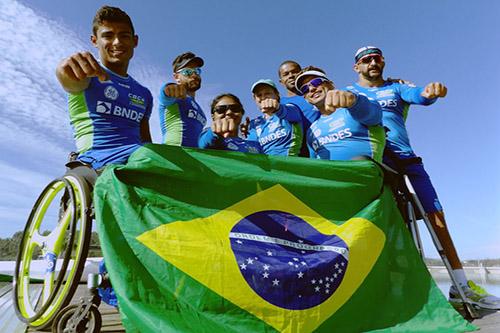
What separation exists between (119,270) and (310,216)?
1140 mm

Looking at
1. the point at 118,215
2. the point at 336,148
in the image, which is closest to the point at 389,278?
the point at 336,148

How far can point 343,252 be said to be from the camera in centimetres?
201

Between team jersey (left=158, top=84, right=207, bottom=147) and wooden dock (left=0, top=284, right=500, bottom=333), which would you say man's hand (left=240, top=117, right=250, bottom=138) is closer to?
team jersey (left=158, top=84, right=207, bottom=147)

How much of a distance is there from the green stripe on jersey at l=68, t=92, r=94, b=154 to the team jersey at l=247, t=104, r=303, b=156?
5.46 feet

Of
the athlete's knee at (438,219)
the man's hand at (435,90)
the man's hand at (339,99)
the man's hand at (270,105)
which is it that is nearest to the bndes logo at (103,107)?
the man's hand at (270,105)

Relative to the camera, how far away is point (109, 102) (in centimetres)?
236

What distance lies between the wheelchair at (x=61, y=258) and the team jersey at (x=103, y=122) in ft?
0.44

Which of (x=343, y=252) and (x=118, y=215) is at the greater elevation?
(x=118, y=215)

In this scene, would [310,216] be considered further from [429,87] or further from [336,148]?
[429,87]

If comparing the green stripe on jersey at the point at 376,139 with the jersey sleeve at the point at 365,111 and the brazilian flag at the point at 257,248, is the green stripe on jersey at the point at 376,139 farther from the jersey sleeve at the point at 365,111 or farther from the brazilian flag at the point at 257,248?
the brazilian flag at the point at 257,248

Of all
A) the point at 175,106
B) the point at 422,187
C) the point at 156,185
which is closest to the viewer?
the point at 156,185

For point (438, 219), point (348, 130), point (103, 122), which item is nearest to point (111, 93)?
point (103, 122)

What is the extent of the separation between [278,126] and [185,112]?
97 cm

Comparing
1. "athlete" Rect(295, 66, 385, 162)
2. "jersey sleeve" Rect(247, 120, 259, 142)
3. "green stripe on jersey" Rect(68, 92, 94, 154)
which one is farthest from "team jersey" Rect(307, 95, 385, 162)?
"green stripe on jersey" Rect(68, 92, 94, 154)
